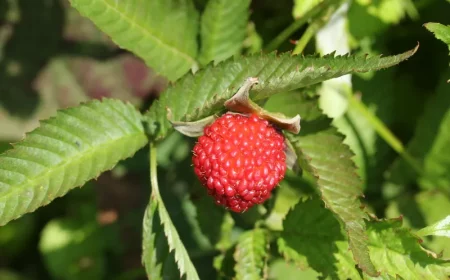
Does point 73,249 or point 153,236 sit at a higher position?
point 153,236

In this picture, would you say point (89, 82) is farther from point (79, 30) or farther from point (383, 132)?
point (383, 132)

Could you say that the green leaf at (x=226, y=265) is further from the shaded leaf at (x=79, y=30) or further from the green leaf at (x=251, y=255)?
the shaded leaf at (x=79, y=30)

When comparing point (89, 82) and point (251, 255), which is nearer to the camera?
point (251, 255)

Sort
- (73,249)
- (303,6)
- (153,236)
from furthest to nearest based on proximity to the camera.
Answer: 1. (73,249)
2. (303,6)
3. (153,236)

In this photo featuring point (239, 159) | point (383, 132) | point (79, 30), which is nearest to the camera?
point (239, 159)

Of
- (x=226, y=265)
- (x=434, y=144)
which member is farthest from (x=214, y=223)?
(x=434, y=144)

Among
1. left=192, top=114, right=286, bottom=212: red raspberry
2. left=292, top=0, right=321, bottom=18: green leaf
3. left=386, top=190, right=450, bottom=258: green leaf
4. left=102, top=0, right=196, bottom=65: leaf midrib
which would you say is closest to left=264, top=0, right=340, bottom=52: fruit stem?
left=292, top=0, right=321, bottom=18: green leaf

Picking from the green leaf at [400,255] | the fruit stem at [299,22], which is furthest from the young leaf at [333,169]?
the fruit stem at [299,22]

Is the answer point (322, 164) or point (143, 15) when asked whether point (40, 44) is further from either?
point (322, 164)
